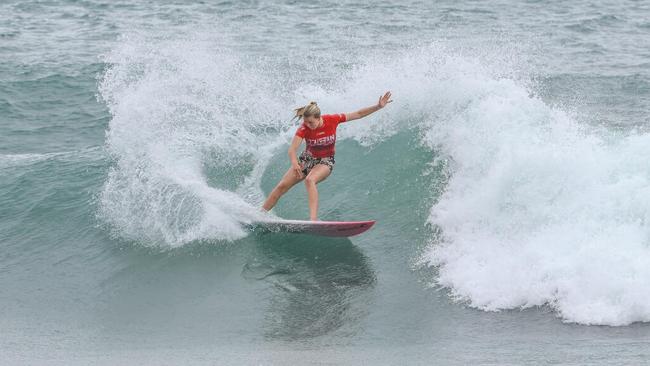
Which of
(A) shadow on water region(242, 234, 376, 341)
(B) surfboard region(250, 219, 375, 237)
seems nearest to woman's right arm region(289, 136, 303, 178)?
(B) surfboard region(250, 219, 375, 237)

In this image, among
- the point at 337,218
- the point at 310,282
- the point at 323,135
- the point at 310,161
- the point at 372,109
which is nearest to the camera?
the point at 310,282

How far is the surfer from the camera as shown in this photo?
9.72 metres

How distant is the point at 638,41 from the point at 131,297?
16.6 m

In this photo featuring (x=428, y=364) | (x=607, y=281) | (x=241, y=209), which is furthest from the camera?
(x=241, y=209)

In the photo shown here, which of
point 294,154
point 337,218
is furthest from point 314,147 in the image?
point 337,218

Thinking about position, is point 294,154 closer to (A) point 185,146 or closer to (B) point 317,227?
(B) point 317,227

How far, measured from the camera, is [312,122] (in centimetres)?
977

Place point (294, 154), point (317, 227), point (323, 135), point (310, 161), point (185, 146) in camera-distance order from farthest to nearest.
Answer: point (185, 146), point (310, 161), point (323, 135), point (317, 227), point (294, 154)

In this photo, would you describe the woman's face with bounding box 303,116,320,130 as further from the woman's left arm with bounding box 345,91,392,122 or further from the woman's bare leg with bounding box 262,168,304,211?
the woman's bare leg with bounding box 262,168,304,211

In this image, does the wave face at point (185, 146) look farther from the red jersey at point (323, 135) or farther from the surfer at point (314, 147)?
the red jersey at point (323, 135)

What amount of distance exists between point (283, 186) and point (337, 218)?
1.03m

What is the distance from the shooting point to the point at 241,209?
10695 millimetres

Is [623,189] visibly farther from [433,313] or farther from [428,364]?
[428,364]

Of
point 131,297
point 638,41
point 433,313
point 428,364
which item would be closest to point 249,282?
point 131,297
